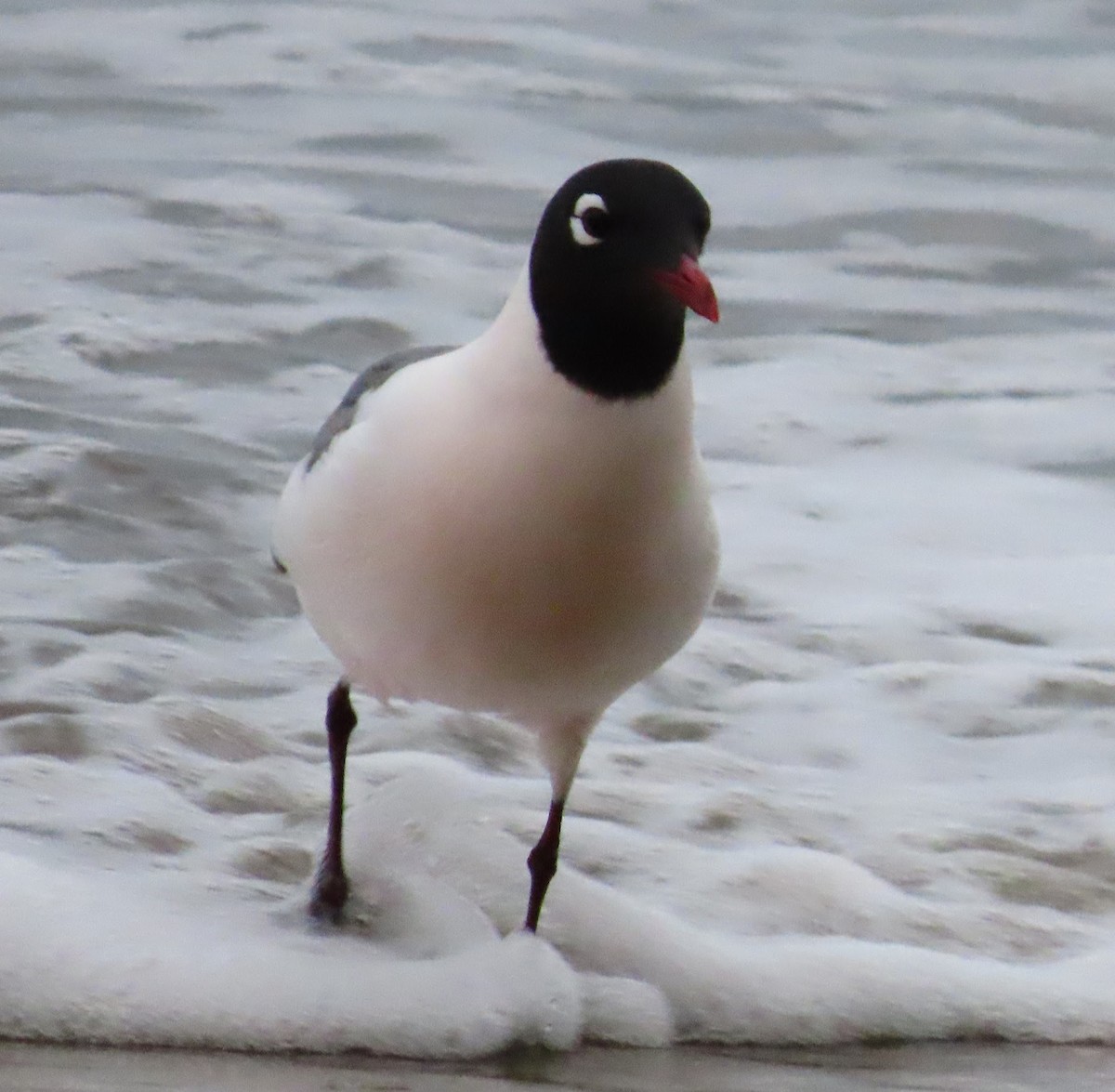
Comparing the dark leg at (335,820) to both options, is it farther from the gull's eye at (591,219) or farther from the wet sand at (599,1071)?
the gull's eye at (591,219)

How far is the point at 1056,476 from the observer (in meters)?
8.01

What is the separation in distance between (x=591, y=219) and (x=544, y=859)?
4.55ft

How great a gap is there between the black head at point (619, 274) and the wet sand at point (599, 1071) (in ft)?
3.71

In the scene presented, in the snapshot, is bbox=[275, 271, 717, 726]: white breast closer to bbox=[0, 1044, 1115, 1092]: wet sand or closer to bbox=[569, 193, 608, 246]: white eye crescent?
bbox=[569, 193, 608, 246]: white eye crescent

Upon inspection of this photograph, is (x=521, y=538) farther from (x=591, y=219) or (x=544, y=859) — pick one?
(x=544, y=859)

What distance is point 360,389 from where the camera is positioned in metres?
4.73

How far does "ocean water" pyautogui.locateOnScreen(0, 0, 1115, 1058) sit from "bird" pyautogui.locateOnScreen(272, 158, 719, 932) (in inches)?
24.9

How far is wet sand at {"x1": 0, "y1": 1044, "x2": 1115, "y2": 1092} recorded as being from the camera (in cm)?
379

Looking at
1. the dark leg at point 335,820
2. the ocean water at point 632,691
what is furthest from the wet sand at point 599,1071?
the dark leg at point 335,820

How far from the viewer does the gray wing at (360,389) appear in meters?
4.52

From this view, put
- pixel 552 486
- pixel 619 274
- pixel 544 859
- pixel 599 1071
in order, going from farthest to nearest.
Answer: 1. pixel 544 859
2. pixel 599 1071
3. pixel 552 486
4. pixel 619 274

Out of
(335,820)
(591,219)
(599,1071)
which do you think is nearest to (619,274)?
(591,219)

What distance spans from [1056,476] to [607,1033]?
4153mm

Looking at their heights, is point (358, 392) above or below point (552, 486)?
below
